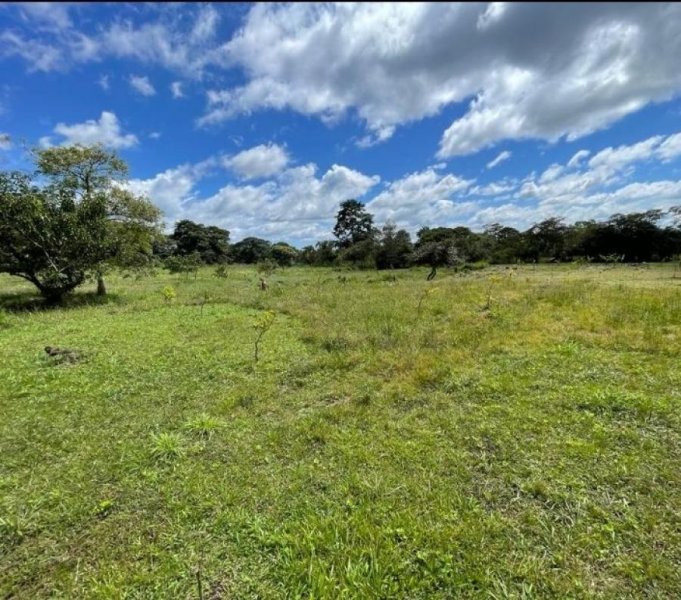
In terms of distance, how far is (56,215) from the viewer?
14.1 m

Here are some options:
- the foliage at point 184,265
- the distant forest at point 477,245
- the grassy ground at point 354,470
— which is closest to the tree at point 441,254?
the distant forest at point 477,245

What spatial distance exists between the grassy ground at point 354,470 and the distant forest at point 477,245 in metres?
19.8

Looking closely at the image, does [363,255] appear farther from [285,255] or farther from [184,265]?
[184,265]

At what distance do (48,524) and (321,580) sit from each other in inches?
93.4

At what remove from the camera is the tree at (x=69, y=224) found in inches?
530

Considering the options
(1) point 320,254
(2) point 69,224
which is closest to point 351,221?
(1) point 320,254

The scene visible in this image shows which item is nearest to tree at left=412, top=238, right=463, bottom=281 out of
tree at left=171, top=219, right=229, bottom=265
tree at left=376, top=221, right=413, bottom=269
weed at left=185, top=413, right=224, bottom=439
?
tree at left=376, top=221, right=413, bottom=269

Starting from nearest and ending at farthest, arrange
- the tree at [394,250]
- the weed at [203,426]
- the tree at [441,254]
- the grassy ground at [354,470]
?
the grassy ground at [354,470] → the weed at [203,426] → the tree at [441,254] → the tree at [394,250]

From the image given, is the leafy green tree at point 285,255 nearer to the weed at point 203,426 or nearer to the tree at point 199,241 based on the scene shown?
the tree at point 199,241

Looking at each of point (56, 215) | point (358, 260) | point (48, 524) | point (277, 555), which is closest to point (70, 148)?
point (56, 215)

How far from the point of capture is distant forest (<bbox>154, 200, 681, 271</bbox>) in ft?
107

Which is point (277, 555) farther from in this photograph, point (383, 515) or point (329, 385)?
point (329, 385)

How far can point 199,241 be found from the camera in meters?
58.2

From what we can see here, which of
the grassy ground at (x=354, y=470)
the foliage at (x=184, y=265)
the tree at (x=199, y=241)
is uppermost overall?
the tree at (x=199, y=241)
